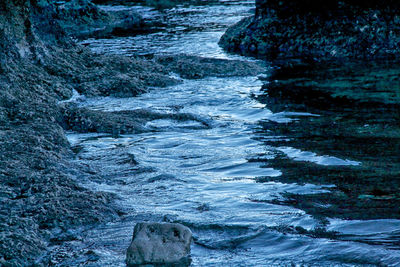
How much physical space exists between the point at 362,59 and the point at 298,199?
207 inches

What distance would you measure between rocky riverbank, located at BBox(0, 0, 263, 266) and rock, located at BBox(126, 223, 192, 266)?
1.55 ft

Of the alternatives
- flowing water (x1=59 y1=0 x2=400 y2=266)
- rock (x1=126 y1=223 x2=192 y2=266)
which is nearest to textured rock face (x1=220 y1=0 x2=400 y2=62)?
flowing water (x1=59 y1=0 x2=400 y2=266)

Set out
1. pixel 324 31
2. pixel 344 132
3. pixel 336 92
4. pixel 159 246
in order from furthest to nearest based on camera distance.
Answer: pixel 324 31 → pixel 336 92 → pixel 344 132 → pixel 159 246

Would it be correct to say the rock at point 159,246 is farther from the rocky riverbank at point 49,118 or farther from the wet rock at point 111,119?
the wet rock at point 111,119

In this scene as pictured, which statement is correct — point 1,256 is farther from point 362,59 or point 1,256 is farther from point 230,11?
point 230,11

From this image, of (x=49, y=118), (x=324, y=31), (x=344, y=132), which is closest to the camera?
(x=344, y=132)

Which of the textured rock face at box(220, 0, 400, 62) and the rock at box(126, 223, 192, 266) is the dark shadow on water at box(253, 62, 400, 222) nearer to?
the textured rock face at box(220, 0, 400, 62)

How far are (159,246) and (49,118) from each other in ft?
9.47

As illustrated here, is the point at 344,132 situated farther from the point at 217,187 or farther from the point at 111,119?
the point at 111,119

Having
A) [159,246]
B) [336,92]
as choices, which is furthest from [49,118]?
[336,92]

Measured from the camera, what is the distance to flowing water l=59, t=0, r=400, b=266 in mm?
3070

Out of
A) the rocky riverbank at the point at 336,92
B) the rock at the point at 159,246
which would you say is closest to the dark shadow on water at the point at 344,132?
the rocky riverbank at the point at 336,92

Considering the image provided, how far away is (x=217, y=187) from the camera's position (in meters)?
4.09

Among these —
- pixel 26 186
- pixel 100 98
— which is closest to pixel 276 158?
pixel 26 186
